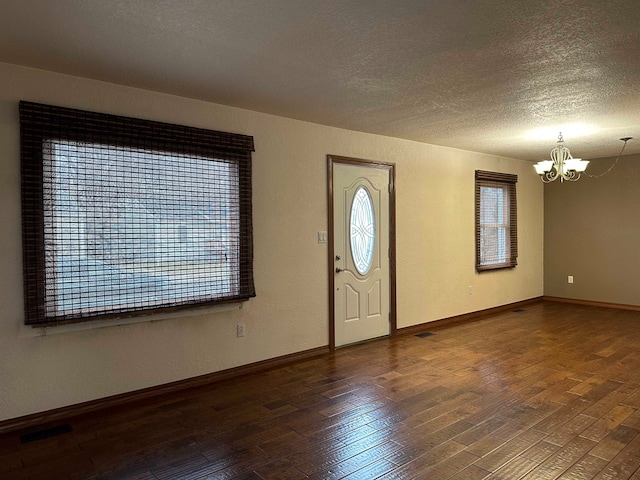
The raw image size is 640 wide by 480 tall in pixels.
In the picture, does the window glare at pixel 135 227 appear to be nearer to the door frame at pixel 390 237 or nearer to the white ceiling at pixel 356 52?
the white ceiling at pixel 356 52

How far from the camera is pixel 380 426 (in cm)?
300

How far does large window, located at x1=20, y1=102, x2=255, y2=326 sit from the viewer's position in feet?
9.99

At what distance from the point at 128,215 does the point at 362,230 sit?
2.54 m

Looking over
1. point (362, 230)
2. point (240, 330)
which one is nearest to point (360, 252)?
point (362, 230)

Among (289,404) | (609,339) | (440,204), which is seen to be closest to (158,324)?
(289,404)

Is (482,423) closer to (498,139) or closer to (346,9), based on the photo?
(346,9)

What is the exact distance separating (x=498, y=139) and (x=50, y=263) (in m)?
4.80

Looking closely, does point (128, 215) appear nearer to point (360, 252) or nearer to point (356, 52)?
point (356, 52)

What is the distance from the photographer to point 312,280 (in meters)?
4.60

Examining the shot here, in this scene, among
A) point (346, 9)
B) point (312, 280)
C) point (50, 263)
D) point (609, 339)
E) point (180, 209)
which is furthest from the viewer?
point (609, 339)

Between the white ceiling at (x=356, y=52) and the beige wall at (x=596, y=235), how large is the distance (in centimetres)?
305

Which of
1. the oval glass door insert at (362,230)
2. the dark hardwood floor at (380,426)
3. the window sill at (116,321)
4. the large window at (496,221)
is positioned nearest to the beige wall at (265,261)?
the window sill at (116,321)

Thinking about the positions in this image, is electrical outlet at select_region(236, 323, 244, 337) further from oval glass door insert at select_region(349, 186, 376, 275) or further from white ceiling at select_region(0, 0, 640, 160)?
white ceiling at select_region(0, 0, 640, 160)

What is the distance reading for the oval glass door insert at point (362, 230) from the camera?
5.03 m
